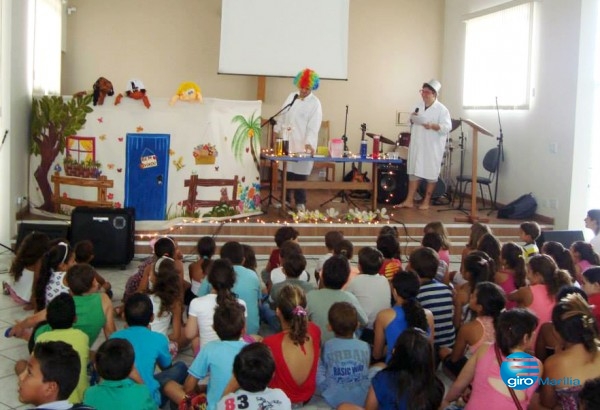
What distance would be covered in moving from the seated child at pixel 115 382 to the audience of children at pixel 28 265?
2147mm

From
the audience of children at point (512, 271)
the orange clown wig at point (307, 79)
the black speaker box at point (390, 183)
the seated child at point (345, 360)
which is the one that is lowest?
the seated child at point (345, 360)

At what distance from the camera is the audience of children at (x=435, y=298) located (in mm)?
4457

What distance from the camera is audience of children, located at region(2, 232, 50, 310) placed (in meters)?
5.27

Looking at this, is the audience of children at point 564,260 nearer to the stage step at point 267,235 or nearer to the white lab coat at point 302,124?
the stage step at point 267,235

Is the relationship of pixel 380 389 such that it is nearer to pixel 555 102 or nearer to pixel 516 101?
pixel 555 102

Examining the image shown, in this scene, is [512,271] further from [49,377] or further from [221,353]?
[49,377]

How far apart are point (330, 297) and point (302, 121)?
16.2 feet

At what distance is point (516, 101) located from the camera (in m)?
9.85

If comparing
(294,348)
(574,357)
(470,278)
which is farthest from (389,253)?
(574,357)

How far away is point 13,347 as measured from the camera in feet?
15.6

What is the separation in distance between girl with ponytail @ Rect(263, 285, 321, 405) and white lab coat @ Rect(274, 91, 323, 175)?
207 inches

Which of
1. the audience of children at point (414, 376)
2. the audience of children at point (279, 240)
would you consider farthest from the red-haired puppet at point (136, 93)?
the audience of children at point (414, 376)

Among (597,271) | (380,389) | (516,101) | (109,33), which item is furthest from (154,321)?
(109,33)

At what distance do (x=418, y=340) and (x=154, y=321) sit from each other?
1795 millimetres
